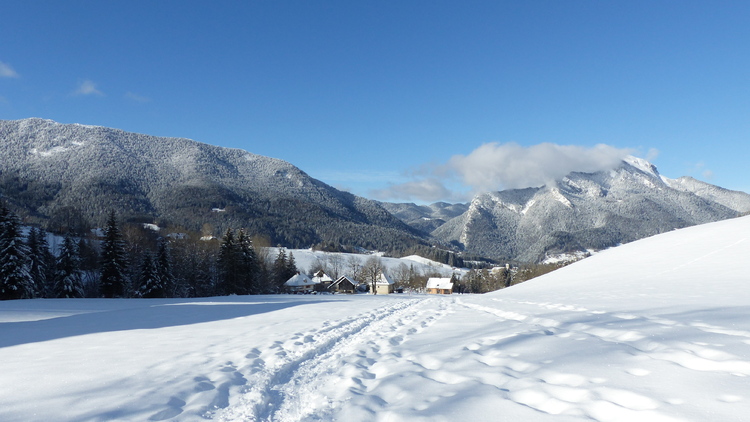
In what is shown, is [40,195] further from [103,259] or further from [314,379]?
[314,379]

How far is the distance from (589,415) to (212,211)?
7917 inches

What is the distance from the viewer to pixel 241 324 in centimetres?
1213

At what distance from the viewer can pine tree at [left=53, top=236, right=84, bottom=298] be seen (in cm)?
3522

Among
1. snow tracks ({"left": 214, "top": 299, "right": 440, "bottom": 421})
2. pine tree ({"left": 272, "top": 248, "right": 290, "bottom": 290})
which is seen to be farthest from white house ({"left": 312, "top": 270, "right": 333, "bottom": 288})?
snow tracks ({"left": 214, "top": 299, "right": 440, "bottom": 421})

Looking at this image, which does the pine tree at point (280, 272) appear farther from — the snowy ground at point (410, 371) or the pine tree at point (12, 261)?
the snowy ground at point (410, 371)

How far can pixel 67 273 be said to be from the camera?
35594 mm

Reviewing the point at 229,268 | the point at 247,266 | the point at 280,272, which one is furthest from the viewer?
the point at 280,272

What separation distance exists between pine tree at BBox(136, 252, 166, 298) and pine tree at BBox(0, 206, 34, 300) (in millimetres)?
8347

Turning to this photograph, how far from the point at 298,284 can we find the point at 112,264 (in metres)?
36.2

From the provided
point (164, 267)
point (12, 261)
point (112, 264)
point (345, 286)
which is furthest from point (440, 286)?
point (12, 261)

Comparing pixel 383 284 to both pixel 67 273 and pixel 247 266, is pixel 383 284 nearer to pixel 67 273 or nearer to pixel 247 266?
pixel 247 266

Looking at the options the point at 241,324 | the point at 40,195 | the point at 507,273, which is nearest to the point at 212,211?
the point at 40,195

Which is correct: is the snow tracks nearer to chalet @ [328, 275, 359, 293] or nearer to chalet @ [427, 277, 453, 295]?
chalet @ [328, 275, 359, 293]

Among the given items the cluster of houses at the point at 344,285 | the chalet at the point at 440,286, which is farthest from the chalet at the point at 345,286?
the chalet at the point at 440,286
